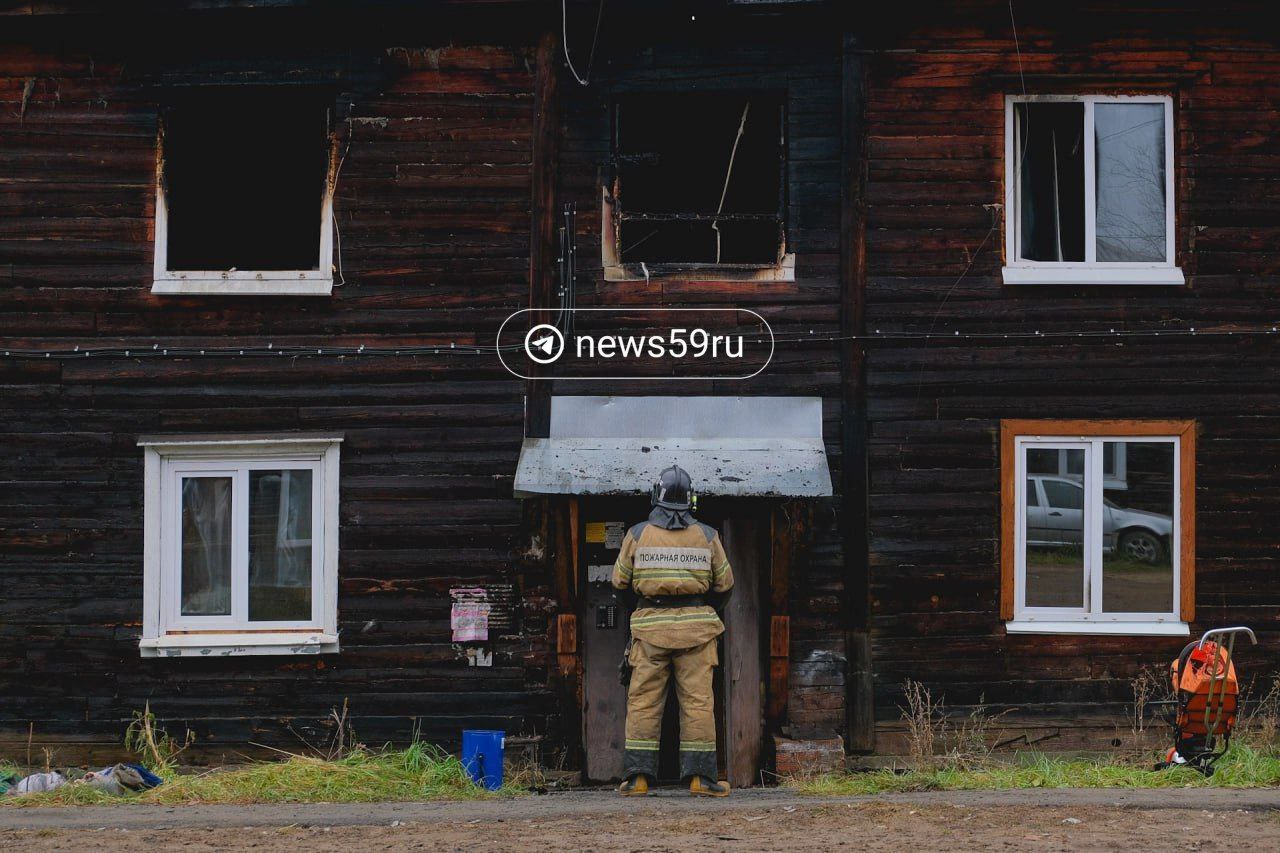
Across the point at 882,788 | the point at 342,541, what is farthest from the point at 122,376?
the point at 882,788

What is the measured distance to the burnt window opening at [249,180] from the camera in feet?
33.5

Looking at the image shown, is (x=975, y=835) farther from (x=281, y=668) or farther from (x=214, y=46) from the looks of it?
(x=214, y=46)

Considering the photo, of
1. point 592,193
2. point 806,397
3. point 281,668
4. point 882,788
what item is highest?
point 592,193

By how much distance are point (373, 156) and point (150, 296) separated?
1.94 m

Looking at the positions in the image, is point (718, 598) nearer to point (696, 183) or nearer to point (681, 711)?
point (681, 711)

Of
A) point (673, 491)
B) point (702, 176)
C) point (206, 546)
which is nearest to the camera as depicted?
point (673, 491)

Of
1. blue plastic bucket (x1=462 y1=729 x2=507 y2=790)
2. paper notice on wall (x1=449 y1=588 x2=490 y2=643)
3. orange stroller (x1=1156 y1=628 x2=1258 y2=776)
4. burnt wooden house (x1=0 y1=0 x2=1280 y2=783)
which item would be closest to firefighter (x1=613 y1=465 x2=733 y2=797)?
blue plastic bucket (x1=462 y1=729 x2=507 y2=790)

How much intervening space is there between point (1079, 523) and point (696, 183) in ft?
12.5

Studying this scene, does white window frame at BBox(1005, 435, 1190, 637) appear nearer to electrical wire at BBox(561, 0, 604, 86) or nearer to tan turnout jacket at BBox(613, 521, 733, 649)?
tan turnout jacket at BBox(613, 521, 733, 649)

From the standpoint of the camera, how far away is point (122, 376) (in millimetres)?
10023

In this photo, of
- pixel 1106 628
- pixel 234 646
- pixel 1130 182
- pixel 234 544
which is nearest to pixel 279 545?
pixel 234 544

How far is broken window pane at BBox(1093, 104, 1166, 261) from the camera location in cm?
1011

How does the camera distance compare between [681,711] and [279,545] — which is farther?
[279,545]

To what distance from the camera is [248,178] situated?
10312mm
